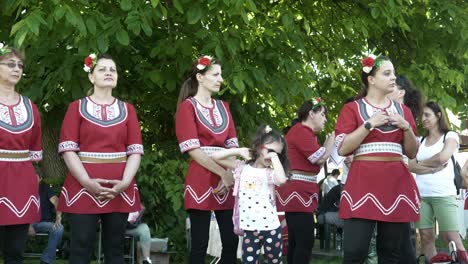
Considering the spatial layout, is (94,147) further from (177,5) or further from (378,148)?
(177,5)

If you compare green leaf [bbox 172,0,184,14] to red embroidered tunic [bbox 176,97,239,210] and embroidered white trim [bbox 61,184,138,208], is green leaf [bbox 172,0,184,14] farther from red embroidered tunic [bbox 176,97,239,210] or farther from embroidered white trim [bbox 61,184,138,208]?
embroidered white trim [bbox 61,184,138,208]

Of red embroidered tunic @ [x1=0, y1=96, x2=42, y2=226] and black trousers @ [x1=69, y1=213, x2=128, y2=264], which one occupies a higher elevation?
red embroidered tunic @ [x1=0, y1=96, x2=42, y2=226]

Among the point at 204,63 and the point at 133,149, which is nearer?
the point at 133,149

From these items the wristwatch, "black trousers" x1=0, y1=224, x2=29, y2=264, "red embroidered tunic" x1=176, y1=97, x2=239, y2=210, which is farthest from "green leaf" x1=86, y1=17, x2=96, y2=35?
the wristwatch

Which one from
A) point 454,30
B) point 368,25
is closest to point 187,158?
point 368,25

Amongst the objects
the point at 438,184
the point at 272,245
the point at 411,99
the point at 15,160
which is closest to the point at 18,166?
the point at 15,160

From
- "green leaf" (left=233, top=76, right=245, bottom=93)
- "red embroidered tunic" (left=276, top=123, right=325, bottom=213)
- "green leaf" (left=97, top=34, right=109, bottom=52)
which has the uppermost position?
"green leaf" (left=97, top=34, right=109, bottom=52)

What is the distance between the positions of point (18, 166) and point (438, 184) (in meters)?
3.66

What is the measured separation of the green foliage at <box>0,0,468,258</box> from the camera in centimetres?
768

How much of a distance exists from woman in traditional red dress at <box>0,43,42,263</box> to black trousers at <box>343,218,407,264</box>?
6.61 ft

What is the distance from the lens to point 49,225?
9.10 metres

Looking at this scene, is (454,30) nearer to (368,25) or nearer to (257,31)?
(368,25)

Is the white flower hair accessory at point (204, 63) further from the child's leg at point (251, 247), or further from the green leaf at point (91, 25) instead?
the green leaf at point (91, 25)

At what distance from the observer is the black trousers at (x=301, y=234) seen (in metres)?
6.88
